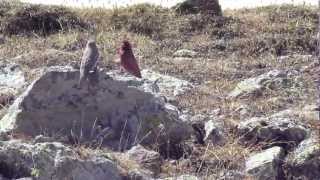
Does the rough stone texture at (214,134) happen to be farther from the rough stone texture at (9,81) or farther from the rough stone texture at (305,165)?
the rough stone texture at (9,81)

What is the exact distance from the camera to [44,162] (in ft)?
16.8

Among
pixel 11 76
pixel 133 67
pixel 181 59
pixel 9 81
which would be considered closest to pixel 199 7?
pixel 181 59

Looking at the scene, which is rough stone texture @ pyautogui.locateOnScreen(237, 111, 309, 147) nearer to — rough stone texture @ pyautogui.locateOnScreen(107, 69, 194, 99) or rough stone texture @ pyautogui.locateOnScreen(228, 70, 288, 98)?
rough stone texture @ pyautogui.locateOnScreen(107, 69, 194, 99)

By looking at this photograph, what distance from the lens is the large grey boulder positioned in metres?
6.77

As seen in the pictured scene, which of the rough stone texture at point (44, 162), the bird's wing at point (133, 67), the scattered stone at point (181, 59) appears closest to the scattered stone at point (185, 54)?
the scattered stone at point (181, 59)

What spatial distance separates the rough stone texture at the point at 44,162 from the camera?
16.7ft

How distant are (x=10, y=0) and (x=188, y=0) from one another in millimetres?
3079

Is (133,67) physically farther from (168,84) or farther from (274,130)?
(274,130)

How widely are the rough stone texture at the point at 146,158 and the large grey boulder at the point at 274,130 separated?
0.98 m

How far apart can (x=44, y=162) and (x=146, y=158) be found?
46.9 inches

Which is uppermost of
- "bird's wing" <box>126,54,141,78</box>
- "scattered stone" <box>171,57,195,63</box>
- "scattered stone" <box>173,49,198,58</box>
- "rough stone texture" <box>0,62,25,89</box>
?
"bird's wing" <box>126,54,141,78</box>

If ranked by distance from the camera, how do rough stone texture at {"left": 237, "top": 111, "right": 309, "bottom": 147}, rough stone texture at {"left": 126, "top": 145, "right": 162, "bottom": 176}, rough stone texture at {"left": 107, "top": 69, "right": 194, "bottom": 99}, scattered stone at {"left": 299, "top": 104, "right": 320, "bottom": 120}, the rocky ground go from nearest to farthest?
the rocky ground → rough stone texture at {"left": 126, "top": 145, "right": 162, "bottom": 176} → rough stone texture at {"left": 237, "top": 111, "right": 309, "bottom": 147} → scattered stone at {"left": 299, "top": 104, "right": 320, "bottom": 120} → rough stone texture at {"left": 107, "top": 69, "right": 194, "bottom": 99}

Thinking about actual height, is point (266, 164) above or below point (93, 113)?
below

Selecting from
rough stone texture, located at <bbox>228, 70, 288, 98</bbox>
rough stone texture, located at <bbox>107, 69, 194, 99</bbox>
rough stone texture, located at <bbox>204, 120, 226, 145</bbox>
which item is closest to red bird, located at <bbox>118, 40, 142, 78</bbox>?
rough stone texture, located at <bbox>107, 69, 194, 99</bbox>
